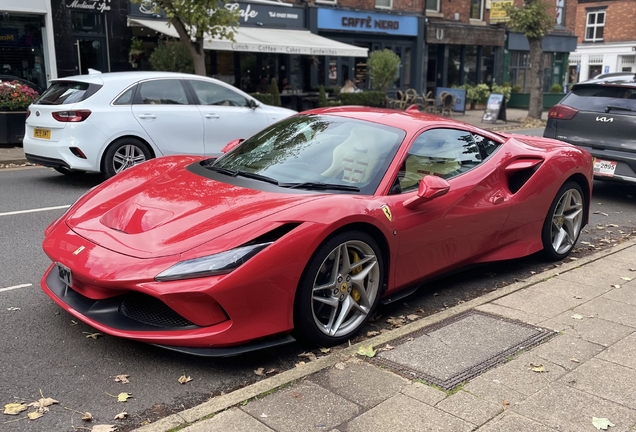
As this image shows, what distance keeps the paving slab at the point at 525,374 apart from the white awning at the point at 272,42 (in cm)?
1447

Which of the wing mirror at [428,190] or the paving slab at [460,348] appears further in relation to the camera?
the wing mirror at [428,190]

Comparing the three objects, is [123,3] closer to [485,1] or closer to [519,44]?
[485,1]

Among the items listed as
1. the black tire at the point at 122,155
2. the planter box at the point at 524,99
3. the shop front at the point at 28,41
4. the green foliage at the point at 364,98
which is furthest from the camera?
the planter box at the point at 524,99

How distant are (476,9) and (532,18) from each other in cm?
763

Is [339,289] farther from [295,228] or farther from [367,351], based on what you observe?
[295,228]

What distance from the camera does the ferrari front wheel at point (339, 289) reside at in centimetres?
352

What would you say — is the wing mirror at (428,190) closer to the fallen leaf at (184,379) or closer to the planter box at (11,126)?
the fallen leaf at (184,379)

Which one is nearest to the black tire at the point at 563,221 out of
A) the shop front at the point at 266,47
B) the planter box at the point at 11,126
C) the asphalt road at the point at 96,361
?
the asphalt road at the point at 96,361

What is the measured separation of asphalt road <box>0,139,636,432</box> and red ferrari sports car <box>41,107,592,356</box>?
25 centimetres

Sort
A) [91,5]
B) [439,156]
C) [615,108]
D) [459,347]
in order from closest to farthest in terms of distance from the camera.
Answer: [459,347] < [439,156] < [615,108] < [91,5]

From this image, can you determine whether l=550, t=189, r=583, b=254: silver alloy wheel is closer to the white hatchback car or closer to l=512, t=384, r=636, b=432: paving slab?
l=512, t=384, r=636, b=432: paving slab

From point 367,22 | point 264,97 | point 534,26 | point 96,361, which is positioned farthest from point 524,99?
point 96,361

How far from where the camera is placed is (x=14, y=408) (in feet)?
9.79

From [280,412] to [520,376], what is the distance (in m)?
1.32
